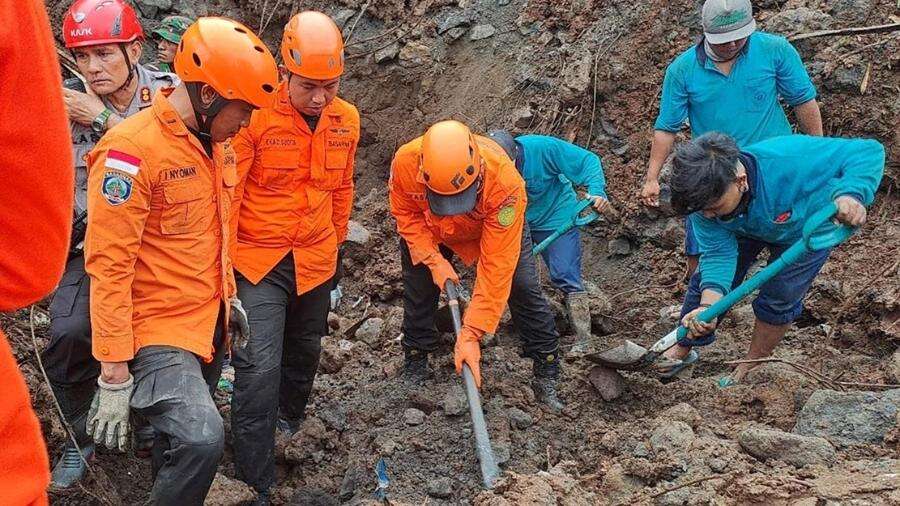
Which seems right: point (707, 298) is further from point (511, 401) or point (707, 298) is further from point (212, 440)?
point (212, 440)

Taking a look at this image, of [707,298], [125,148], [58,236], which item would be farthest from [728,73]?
[58,236]

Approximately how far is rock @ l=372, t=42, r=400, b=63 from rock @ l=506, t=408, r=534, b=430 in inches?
168

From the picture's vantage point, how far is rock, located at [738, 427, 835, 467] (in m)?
2.94

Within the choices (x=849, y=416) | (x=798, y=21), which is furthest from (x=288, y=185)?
(x=798, y=21)

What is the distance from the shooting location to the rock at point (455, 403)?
4016 millimetres

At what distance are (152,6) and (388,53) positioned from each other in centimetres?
231

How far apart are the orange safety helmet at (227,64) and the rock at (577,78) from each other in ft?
13.1

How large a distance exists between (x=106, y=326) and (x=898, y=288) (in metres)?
4.17

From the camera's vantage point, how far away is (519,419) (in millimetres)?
4008

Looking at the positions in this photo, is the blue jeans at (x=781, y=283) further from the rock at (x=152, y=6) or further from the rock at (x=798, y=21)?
the rock at (x=152, y=6)

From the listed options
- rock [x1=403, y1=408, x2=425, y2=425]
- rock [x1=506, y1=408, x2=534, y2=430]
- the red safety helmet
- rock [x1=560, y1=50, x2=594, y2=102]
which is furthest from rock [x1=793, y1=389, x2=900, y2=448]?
rock [x1=560, y1=50, x2=594, y2=102]

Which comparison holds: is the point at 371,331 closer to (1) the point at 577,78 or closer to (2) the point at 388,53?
(1) the point at 577,78

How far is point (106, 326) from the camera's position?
2613 mm

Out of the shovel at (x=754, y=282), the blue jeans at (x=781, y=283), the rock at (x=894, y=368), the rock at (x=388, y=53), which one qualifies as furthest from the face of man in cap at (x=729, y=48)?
the rock at (x=388, y=53)
